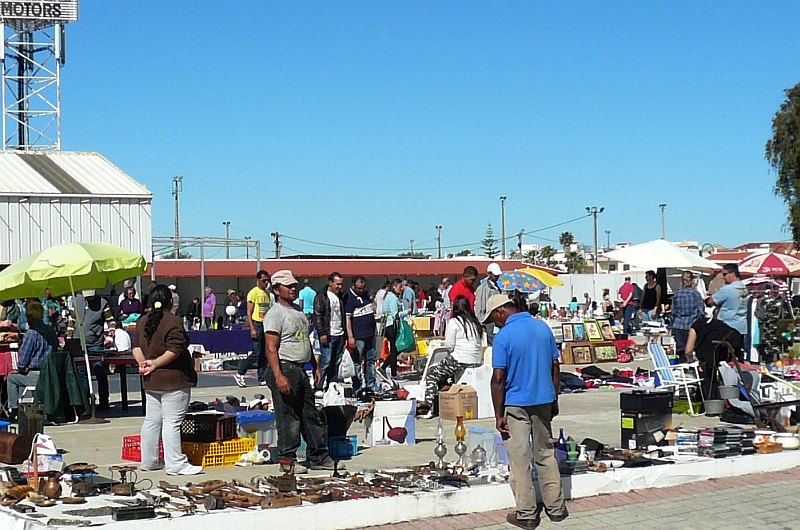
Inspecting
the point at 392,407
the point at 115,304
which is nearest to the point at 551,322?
the point at 115,304

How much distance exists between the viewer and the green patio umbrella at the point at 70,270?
1215 centimetres

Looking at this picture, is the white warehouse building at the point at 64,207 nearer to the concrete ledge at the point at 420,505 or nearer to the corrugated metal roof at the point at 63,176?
the corrugated metal roof at the point at 63,176

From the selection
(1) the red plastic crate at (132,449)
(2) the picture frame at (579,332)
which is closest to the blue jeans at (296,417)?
(1) the red plastic crate at (132,449)

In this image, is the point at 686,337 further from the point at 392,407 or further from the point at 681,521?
the point at 681,521

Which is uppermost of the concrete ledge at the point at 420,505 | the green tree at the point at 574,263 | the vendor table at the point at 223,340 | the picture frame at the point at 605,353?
the green tree at the point at 574,263

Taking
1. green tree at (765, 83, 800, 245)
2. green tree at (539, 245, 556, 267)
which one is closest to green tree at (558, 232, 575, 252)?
green tree at (539, 245, 556, 267)

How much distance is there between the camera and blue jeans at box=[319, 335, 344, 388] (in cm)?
1395

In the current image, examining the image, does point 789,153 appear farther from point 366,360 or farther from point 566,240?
point 566,240

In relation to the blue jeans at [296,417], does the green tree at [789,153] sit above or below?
above

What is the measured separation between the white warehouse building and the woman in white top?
1274cm

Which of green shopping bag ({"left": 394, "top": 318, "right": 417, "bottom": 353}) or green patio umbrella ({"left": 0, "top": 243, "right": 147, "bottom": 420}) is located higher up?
green patio umbrella ({"left": 0, "top": 243, "right": 147, "bottom": 420})

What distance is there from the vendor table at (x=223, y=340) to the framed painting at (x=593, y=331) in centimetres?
703

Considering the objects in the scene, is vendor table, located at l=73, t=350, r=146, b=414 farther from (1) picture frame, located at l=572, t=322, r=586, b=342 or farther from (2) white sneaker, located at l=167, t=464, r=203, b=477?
(1) picture frame, located at l=572, t=322, r=586, b=342

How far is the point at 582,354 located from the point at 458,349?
A: 330 inches
